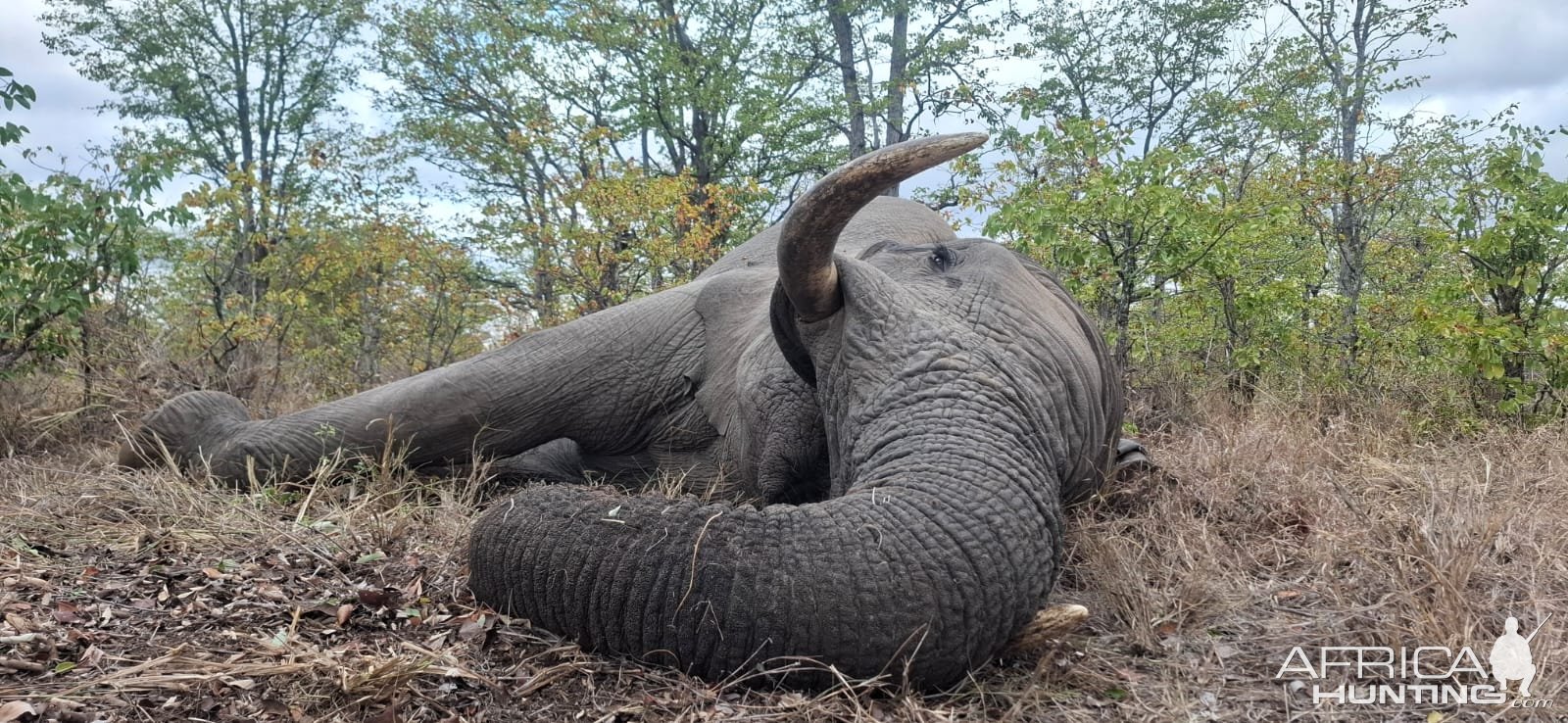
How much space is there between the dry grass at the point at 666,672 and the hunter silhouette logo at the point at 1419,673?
0.14 feet

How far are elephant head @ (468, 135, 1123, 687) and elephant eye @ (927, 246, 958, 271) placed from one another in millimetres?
143

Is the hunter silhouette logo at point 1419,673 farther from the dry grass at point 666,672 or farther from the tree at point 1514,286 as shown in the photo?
the tree at point 1514,286

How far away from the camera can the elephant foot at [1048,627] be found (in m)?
2.86

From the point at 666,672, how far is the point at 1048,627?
3.23ft

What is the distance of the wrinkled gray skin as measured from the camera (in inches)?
104

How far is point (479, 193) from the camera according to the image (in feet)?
63.7

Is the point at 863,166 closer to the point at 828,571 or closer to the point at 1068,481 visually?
the point at 828,571

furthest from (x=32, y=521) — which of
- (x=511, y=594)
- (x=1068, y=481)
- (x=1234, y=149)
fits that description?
(x=1234, y=149)

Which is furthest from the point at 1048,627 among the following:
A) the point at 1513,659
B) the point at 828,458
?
the point at 828,458

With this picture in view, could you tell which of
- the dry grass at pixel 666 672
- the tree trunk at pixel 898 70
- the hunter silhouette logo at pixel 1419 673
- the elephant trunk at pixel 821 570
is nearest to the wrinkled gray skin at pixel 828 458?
the elephant trunk at pixel 821 570

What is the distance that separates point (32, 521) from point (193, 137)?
77.6 feet

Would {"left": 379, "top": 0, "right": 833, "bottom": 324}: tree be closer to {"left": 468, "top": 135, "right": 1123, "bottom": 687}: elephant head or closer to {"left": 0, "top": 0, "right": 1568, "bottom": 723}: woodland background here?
{"left": 0, "top": 0, "right": 1568, "bottom": 723}: woodland background

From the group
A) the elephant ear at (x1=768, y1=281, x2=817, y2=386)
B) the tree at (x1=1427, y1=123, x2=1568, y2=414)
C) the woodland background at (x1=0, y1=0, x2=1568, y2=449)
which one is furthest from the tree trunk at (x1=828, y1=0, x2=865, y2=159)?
the elephant ear at (x1=768, y1=281, x2=817, y2=386)

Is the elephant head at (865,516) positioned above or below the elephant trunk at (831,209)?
below
